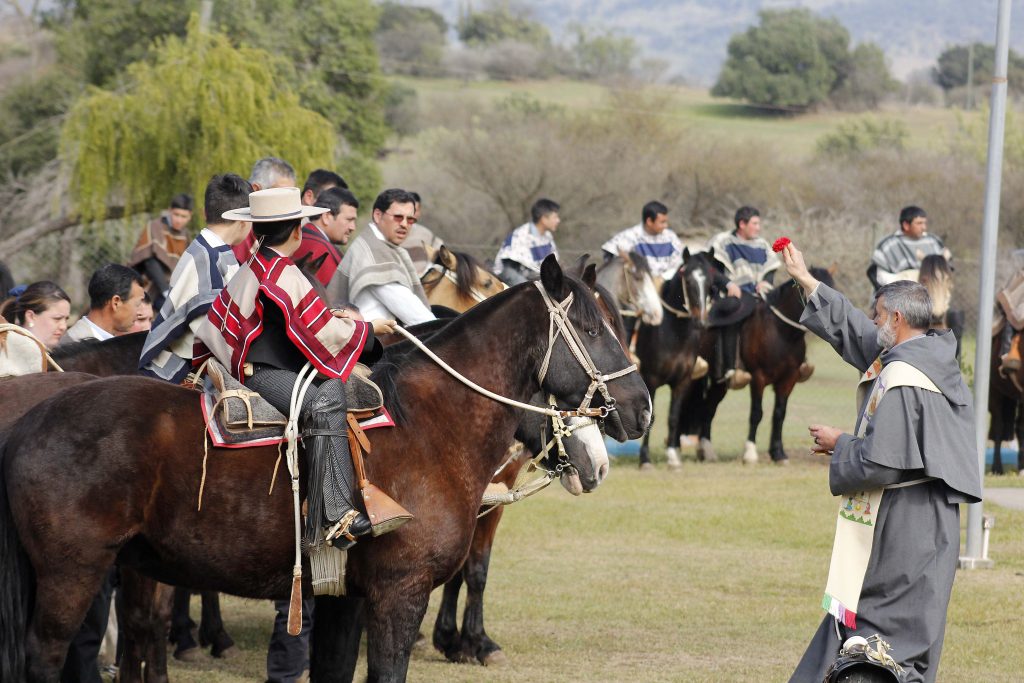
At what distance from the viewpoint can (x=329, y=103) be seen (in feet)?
133

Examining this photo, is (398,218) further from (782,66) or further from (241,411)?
(782,66)

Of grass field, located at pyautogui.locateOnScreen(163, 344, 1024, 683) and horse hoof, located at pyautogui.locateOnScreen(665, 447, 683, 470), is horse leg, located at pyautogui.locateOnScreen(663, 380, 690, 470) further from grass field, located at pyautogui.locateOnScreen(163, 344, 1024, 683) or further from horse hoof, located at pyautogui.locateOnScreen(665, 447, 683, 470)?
grass field, located at pyautogui.locateOnScreen(163, 344, 1024, 683)

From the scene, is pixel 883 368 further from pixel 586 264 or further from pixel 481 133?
pixel 481 133

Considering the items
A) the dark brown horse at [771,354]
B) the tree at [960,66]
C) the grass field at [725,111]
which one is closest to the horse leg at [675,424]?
the dark brown horse at [771,354]

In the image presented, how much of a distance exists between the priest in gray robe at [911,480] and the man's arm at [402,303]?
89.4 inches

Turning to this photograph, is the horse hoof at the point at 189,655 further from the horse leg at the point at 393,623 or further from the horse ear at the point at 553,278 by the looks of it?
the horse ear at the point at 553,278

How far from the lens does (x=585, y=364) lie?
542 centimetres

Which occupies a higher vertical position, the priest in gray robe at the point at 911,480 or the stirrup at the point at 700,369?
the priest in gray robe at the point at 911,480

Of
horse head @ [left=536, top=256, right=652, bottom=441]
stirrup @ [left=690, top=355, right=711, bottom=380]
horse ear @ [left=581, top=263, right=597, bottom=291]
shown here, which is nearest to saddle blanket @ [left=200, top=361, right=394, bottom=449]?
horse head @ [left=536, top=256, right=652, bottom=441]

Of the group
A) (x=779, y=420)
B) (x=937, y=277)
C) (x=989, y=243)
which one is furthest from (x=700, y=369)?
(x=989, y=243)


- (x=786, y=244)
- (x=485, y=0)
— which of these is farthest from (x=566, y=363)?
(x=485, y=0)

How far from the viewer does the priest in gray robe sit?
5328 mm

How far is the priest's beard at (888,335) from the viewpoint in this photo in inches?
A: 219

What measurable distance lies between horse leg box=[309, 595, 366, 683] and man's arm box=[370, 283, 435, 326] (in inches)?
67.0
